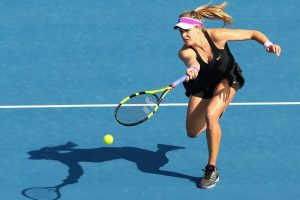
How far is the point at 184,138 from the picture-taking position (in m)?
9.92

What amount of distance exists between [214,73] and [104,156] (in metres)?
1.69

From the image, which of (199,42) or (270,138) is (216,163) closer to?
(270,138)

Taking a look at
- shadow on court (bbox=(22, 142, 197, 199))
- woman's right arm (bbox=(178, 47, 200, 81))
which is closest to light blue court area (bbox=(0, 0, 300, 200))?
shadow on court (bbox=(22, 142, 197, 199))

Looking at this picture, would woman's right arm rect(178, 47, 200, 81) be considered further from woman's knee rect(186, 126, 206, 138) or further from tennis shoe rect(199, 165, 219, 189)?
tennis shoe rect(199, 165, 219, 189)

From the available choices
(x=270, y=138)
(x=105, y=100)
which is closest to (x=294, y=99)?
(x=270, y=138)

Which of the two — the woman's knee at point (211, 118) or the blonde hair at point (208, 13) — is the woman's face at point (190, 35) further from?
the woman's knee at point (211, 118)

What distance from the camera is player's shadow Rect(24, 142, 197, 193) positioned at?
30.8ft

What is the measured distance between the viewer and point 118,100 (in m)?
10.7

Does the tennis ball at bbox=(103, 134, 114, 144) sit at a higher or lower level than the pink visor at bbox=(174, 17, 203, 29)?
lower

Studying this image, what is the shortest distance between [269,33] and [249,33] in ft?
11.4

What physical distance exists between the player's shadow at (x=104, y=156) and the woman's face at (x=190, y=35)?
157 cm

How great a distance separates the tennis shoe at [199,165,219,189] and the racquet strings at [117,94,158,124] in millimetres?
914

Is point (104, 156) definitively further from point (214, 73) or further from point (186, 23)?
point (186, 23)

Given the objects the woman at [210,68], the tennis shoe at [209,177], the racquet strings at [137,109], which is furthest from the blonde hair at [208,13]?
the tennis shoe at [209,177]
